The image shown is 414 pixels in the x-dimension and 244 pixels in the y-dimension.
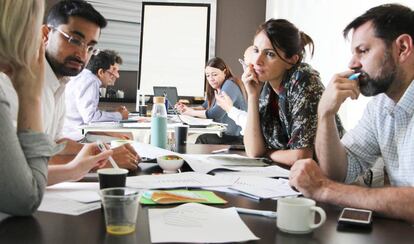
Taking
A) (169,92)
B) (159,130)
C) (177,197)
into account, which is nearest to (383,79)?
(177,197)

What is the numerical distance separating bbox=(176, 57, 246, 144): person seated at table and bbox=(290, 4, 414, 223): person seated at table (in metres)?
2.16

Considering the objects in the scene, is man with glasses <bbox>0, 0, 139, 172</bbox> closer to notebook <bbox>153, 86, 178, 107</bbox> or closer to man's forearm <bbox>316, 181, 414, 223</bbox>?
man's forearm <bbox>316, 181, 414, 223</bbox>

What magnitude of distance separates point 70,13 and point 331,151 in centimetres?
133

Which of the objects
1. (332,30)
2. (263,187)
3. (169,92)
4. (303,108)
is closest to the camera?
(263,187)

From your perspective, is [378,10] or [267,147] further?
[267,147]

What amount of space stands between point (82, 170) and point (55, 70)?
1046 mm

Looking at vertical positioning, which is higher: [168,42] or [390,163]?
[168,42]

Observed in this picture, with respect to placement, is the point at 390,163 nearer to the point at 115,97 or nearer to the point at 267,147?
the point at 267,147

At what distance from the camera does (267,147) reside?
2027 mm

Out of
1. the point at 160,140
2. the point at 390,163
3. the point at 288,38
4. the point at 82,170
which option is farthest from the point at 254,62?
the point at 82,170

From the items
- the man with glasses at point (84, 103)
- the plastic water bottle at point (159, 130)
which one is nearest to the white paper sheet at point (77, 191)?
the plastic water bottle at point (159, 130)

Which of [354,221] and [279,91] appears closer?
[354,221]

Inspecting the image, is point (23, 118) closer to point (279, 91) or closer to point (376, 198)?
point (376, 198)

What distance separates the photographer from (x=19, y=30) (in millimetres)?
903
